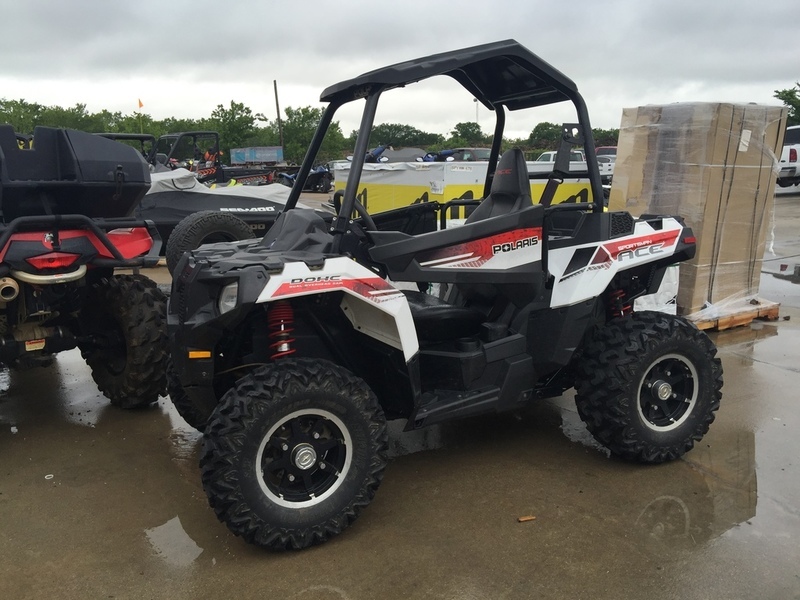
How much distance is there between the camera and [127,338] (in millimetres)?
4762

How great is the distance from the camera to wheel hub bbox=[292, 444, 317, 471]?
10.3 feet

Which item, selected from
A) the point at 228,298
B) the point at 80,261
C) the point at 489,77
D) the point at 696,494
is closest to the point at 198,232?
the point at 80,261

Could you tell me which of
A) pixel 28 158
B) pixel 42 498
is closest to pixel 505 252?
pixel 42 498

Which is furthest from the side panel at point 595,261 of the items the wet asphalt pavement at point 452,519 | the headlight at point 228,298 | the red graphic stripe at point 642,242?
the headlight at point 228,298

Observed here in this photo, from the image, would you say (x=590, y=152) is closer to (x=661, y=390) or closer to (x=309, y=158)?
(x=661, y=390)

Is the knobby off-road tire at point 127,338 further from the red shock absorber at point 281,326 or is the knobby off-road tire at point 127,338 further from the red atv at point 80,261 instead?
the red shock absorber at point 281,326

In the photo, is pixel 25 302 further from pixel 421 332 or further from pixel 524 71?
pixel 524 71

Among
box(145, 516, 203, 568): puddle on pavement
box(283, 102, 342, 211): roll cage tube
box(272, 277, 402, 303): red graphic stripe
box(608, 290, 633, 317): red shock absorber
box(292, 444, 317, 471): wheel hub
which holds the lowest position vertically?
box(145, 516, 203, 568): puddle on pavement

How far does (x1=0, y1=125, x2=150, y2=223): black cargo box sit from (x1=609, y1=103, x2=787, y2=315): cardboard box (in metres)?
4.60

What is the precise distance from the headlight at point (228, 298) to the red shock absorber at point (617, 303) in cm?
232

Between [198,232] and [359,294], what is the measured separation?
4202 mm

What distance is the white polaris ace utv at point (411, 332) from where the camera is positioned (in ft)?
10.1

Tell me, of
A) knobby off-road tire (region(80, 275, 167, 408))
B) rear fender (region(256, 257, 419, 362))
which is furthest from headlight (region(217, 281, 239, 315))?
knobby off-road tire (region(80, 275, 167, 408))

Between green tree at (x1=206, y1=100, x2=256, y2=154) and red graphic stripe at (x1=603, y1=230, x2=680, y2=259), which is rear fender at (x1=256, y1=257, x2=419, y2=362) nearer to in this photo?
red graphic stripe at (x1=603, y1=230, x2=680, y2=259)
